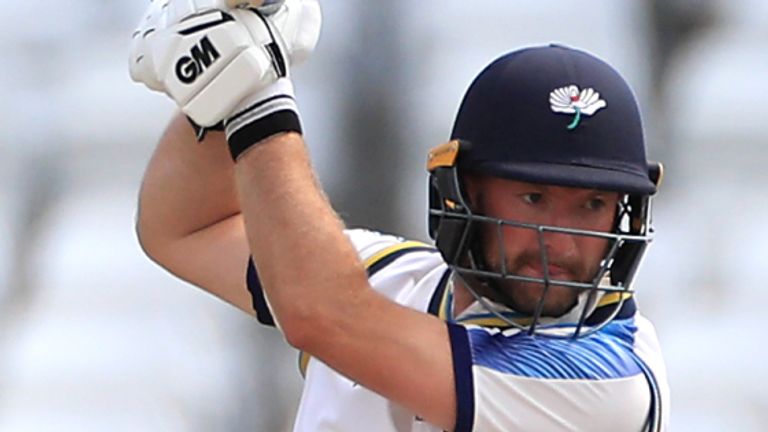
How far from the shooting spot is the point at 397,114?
394 cm

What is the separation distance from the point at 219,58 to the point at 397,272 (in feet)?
1.63

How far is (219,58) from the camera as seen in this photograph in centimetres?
179

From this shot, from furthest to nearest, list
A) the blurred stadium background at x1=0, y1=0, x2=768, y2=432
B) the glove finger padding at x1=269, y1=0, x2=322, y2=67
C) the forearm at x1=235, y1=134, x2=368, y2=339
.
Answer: the blurred stadium background at x1=0, y1=0, x2=768, y2=432 < the glove finger padding at x1=269, y1=0, x2=322, y2=67 < the forearm at x1=235, y1=134, x2=368, y2=339

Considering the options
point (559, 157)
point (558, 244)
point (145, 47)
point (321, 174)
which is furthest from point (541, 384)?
point (321, 174)

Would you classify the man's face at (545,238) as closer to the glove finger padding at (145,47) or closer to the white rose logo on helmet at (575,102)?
the white rose logo on helmet at (575,102)

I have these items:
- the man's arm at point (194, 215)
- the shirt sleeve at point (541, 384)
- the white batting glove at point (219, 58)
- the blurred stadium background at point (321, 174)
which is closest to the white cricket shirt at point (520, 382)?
the shirt sleeve at point (541, 384)

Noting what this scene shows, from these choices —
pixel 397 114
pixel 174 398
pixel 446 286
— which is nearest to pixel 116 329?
pixel 174 398

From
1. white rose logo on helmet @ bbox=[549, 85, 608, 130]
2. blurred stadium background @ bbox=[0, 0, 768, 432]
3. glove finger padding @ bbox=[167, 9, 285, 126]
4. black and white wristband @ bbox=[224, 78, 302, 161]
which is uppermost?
glove finger padding @ bbox=[167, 9, 285, 126]

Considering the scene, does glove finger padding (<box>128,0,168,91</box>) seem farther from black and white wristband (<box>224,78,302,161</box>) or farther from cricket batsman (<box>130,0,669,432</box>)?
black and white wristband (<box>224,78,302,161</box>)

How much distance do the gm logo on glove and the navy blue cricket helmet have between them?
364mm

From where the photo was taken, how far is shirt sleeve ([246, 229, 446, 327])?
211 cm

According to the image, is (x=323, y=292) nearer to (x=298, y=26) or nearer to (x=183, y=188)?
(x=298, y=26)

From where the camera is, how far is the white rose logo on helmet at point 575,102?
1.95 metres

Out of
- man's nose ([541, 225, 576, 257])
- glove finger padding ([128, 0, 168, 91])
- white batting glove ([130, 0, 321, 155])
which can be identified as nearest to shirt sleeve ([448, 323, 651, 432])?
man's nose ([541, 225, 576, 257])
